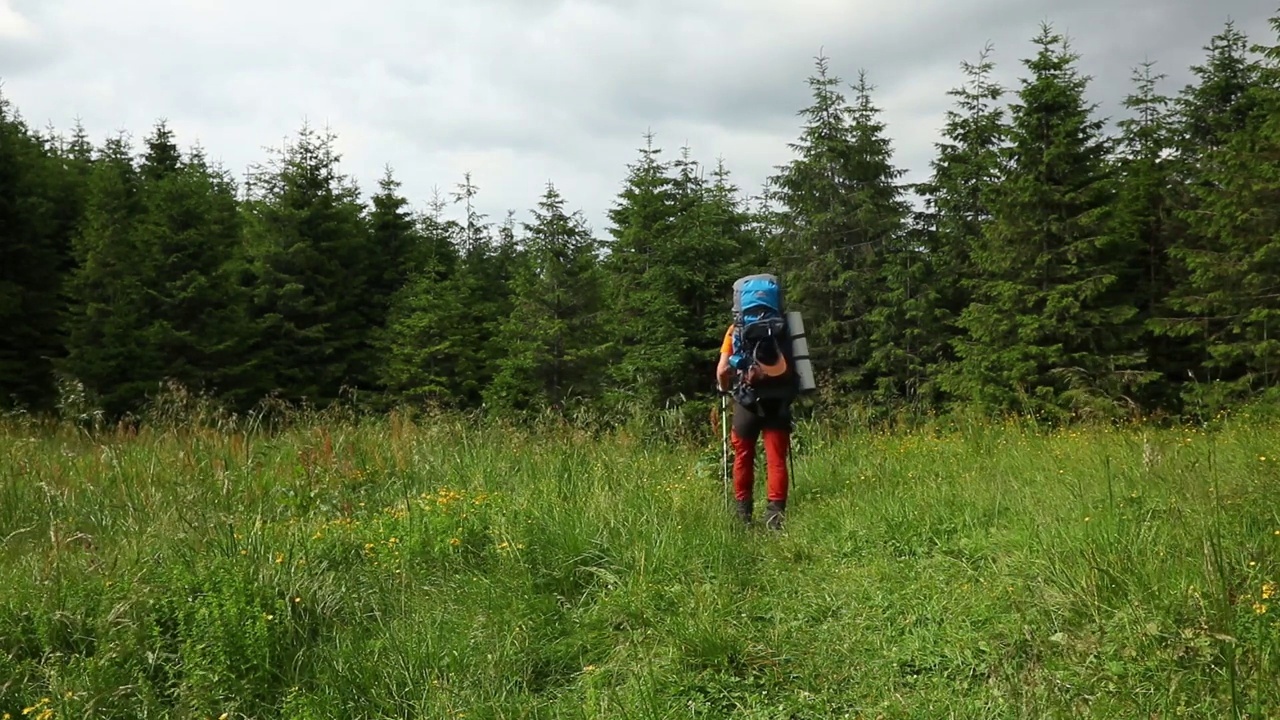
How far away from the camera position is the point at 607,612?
344cm

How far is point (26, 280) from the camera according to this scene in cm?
2012

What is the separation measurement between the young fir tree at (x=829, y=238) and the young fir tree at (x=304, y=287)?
13438 millimetres

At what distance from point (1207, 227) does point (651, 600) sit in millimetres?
16306

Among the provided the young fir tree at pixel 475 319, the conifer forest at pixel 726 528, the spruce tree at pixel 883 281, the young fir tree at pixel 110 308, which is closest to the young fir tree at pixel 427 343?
the young fir tree at pixel 475 319

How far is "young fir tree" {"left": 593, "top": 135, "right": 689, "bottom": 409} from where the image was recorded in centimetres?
1570

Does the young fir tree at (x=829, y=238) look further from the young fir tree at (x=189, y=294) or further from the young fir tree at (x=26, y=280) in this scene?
the young fir tree at (x=26, y=280)

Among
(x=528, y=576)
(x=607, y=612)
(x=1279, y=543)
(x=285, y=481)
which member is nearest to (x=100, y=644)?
(x=528, y=576)

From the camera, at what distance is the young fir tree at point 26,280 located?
758 inches

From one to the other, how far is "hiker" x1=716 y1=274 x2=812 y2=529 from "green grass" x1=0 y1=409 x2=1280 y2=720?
0.30 m

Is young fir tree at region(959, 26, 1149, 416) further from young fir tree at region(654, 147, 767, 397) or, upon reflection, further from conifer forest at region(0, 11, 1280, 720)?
young fir tree at region(654, 147, 767, 397)

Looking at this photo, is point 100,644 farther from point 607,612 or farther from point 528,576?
point 607,612

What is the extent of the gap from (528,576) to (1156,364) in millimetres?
18040

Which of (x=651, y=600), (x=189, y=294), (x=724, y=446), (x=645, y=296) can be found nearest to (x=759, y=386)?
(x=724, y=446)

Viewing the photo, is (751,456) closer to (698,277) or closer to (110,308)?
(698,277)
